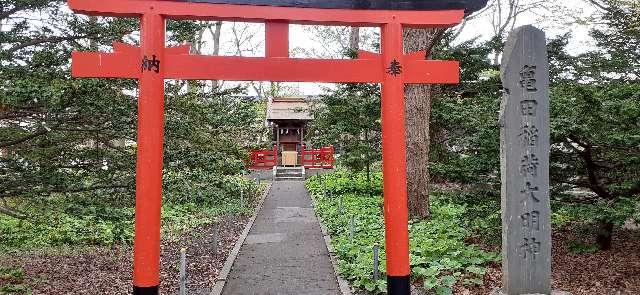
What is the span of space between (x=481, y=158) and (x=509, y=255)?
97.4 inches

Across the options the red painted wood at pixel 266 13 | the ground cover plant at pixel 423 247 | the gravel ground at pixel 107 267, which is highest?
the red painted wood at pixel 266 13

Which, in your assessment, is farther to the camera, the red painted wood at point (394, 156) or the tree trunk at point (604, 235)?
the tree trunk at point (604, 235)

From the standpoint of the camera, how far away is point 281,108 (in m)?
31.9

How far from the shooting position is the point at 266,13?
528 cm

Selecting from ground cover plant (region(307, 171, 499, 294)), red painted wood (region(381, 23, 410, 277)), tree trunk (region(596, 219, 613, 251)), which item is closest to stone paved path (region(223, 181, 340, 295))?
ground cover plant (region(307, 171, 499, 294))

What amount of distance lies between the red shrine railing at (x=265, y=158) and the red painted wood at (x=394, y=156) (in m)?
24.4

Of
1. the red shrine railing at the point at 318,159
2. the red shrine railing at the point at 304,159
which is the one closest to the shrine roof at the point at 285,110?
the red shrine railing at the point at 304,159

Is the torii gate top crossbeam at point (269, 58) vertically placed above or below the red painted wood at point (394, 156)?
above

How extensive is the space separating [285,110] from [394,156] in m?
26.3

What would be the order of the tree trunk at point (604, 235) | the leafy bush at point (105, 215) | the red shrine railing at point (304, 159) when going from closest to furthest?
the leafy bush at point (105, 215) < the tree trunk at point (604, 235) < the red shrine railing at point (304, 159)

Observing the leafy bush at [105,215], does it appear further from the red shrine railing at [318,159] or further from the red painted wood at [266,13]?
the red shrine railing at [318,159]

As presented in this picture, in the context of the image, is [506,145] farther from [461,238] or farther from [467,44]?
[467,44]

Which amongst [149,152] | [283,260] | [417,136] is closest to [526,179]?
[149,152]

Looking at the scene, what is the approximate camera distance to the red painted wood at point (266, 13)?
503 cm
